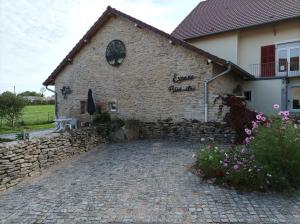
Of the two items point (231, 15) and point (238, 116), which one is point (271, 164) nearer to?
point (238, 116)

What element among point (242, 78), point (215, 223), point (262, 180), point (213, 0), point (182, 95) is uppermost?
point (213, 0)

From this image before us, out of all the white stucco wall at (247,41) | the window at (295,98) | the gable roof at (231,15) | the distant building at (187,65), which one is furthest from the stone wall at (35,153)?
the window at (295,98)

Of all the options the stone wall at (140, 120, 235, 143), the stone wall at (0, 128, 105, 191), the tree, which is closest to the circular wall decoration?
the stone wall at (140, 120, 235, 143)

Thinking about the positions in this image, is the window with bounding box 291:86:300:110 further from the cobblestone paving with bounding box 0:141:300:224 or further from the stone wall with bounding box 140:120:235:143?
the cobblestone paving with bounding box 0:141:300:224

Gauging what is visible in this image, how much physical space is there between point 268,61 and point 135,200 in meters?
14.6

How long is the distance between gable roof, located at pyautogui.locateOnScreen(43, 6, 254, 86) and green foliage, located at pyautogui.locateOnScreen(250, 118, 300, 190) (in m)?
6.17

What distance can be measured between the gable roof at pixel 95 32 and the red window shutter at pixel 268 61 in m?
1.79

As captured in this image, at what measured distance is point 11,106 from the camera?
25.5 meters

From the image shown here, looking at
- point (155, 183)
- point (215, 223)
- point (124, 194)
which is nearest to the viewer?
point (215, 223)

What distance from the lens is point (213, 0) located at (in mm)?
23016

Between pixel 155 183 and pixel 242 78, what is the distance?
37.0 feet

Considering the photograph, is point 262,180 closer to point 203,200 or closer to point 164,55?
point 203,200

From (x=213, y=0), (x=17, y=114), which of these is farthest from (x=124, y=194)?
(x=17, y=114)

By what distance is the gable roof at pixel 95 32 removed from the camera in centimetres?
1236
